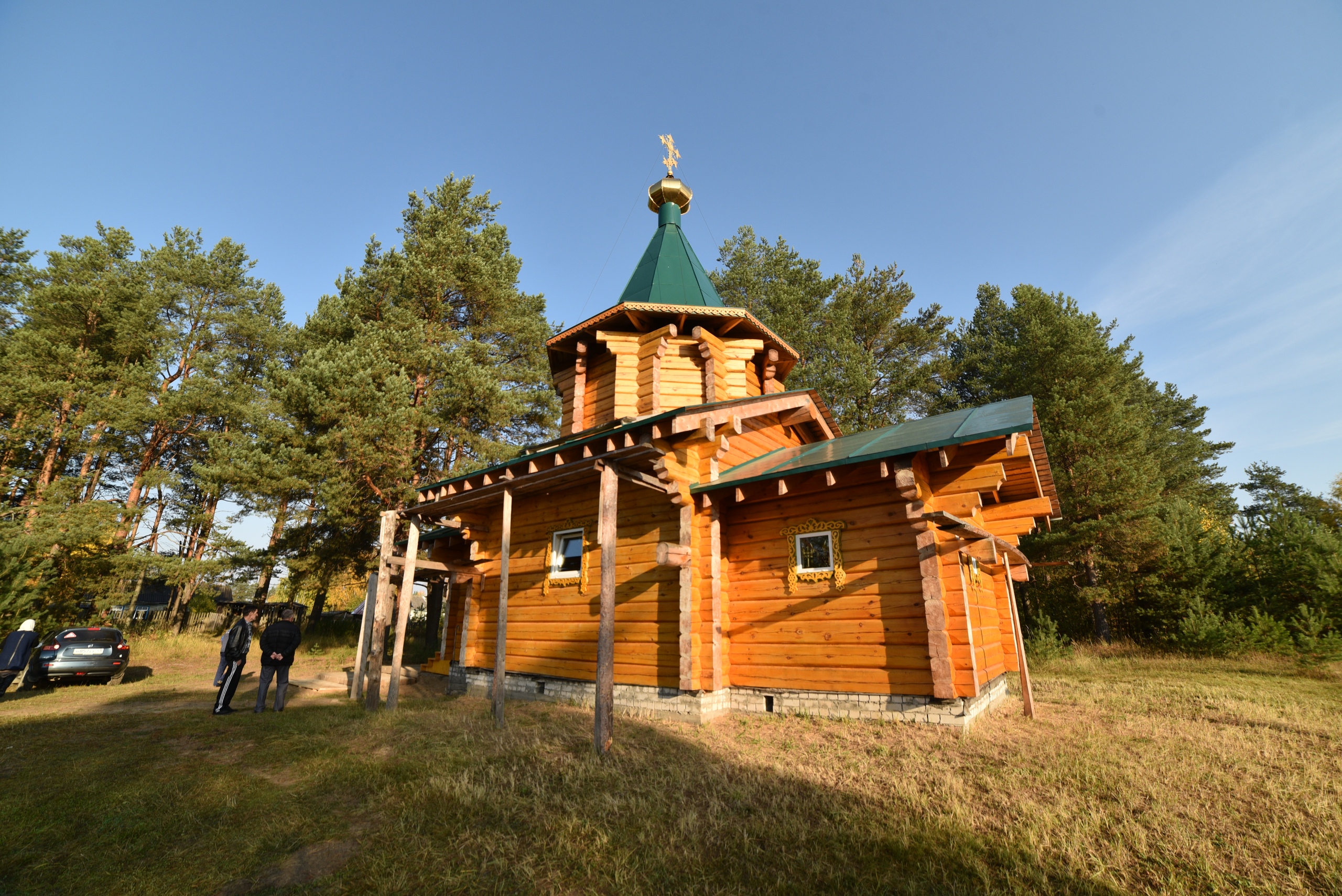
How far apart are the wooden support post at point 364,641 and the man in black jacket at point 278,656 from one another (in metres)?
1.62

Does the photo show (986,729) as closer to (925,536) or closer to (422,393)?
(925,536)

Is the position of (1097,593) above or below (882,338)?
Answer: below

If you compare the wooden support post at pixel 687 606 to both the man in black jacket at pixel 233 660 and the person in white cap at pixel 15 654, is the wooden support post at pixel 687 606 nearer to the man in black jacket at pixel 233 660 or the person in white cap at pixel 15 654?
the man in black jacket at pixel 233 660

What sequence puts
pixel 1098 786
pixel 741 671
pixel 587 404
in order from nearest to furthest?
pixel 1098 786 → pixel 741 671 → pixel 587 404

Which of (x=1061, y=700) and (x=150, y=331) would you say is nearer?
(x=1061, y=700)

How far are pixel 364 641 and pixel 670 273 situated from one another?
1197cm

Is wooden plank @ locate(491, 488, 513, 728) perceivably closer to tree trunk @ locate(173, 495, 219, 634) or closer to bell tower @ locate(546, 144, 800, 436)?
bell tower @ locate(546, 144, 800, 436)

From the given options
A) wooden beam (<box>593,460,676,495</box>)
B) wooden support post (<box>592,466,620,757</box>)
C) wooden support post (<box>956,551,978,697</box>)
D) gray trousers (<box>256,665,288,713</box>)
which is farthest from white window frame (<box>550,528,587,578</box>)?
wooden support post (<box>956,551,978,697</box>)

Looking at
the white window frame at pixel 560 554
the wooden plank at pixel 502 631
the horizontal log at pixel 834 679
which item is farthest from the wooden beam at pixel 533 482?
the horizontal log at pixel 834 679

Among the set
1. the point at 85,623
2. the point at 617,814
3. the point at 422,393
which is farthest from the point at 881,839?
the point at 85,623

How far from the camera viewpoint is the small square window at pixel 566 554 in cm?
1202

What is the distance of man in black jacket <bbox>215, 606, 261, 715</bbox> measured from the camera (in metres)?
9.90

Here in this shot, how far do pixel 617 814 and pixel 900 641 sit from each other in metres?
5.37

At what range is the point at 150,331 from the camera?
24.8 metres
